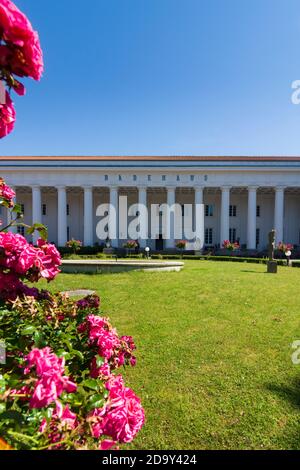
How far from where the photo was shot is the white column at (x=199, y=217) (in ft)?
110

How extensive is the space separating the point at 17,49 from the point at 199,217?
35.7m

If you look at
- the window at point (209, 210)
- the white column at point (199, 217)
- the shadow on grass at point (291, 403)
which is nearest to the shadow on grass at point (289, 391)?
the shadow on grass at point (291, 403)

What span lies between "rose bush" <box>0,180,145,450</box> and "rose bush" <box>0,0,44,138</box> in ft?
3.02

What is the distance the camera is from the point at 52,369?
3.54ft

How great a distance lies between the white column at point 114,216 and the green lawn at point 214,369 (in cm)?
Result: 2569

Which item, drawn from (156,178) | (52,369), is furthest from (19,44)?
(156,178)

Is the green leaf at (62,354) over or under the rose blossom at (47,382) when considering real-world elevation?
under

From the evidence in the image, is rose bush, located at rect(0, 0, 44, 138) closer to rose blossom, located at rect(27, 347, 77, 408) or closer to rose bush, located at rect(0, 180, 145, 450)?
rose bush, located at rect(0, 180, 145, 450)

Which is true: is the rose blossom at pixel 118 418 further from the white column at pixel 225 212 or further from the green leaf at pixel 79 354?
the white column at pixel 225 212

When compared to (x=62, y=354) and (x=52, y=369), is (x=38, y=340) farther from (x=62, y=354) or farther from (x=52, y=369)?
(x=52, y=369)

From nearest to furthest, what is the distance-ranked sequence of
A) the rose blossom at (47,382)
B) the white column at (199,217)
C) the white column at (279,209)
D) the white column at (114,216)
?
the rose blossom at (47,382), the white column at (279,209), the white column at (199,217), the white column at (114,216)

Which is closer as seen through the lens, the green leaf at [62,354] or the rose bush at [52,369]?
the rose bush at [52,369]
